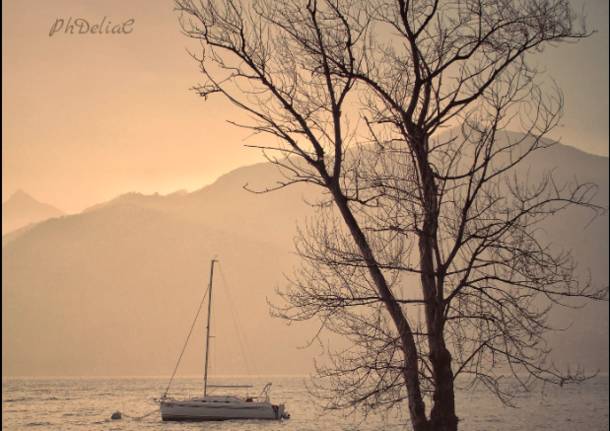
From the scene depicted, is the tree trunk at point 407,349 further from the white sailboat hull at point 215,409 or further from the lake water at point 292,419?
the white sailboat hull at point 215,409

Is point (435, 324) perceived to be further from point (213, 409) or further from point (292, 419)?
point (292, 419)

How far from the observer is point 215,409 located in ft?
189

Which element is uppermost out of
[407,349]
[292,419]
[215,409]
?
[407,349]

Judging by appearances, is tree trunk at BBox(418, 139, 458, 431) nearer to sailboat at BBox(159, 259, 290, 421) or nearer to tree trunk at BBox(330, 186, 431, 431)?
tree trunk at BBox(330, 186, 431, 431)

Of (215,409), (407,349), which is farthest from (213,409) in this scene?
(407,349)

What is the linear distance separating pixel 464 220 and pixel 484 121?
1.32 meters

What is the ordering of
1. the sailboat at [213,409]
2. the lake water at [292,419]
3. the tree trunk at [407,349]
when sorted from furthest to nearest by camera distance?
1. the lake water at [292,419]
2. the sailboat at [213,409]
3. the tree trunk at [407,349]

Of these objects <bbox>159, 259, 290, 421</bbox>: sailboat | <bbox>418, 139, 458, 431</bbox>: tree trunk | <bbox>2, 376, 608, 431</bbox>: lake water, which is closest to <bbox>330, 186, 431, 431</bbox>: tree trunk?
<bbox>418, 139, 458, 431</bbox>: tree trunk

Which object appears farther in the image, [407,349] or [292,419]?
[292,419]

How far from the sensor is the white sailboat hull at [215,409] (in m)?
57.5

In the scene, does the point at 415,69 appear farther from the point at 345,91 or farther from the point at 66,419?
the point at 66,419

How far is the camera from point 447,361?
8.40 meters

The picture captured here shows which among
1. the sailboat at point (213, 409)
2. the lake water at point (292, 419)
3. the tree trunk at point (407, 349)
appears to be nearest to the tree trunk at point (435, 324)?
the tree trunk at point (407, 349)

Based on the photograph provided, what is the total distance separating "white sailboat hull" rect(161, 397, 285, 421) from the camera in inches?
2263
